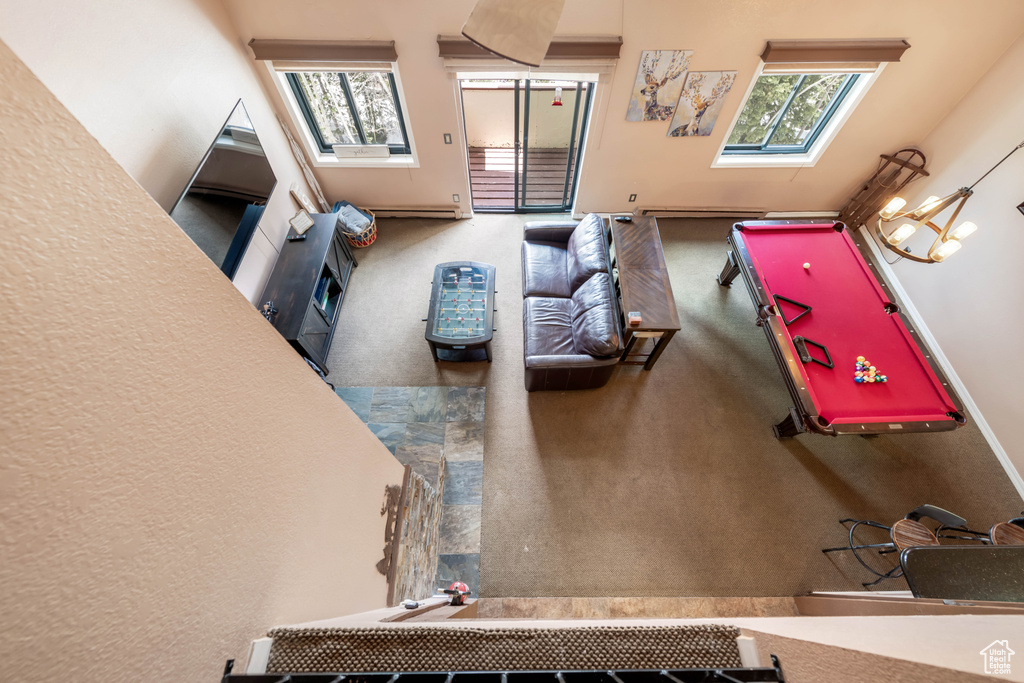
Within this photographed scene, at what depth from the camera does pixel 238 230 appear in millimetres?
3018

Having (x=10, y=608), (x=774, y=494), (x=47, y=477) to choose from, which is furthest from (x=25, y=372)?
(x=774, y=494)

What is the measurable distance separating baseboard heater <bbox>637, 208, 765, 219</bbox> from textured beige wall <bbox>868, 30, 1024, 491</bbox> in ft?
5.28

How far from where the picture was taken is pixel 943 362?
372 centimetres

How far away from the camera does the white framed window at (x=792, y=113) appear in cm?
363

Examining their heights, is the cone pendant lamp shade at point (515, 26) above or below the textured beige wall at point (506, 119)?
below

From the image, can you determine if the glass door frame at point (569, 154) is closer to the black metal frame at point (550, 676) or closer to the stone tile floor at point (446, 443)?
the stone tile floor at point (446, 443)

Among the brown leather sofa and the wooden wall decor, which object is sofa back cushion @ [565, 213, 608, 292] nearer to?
the brown leather sofa

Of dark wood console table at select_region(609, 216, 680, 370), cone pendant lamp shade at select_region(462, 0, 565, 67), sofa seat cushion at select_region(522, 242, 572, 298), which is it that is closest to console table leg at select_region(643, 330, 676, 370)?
dark wood console table at select_region(609, 216, 680, 370)

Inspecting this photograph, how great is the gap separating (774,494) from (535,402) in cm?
207

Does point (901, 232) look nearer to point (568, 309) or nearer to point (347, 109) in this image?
point (568, 309)

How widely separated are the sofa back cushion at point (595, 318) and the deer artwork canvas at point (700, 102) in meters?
1.90

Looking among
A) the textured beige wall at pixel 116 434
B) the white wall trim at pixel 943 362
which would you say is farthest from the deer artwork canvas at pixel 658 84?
the textured beige wall at pixel 116 434

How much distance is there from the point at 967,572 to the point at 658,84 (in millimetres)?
3976

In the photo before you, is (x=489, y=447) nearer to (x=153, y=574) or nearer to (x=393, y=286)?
(x=393, y=286)
